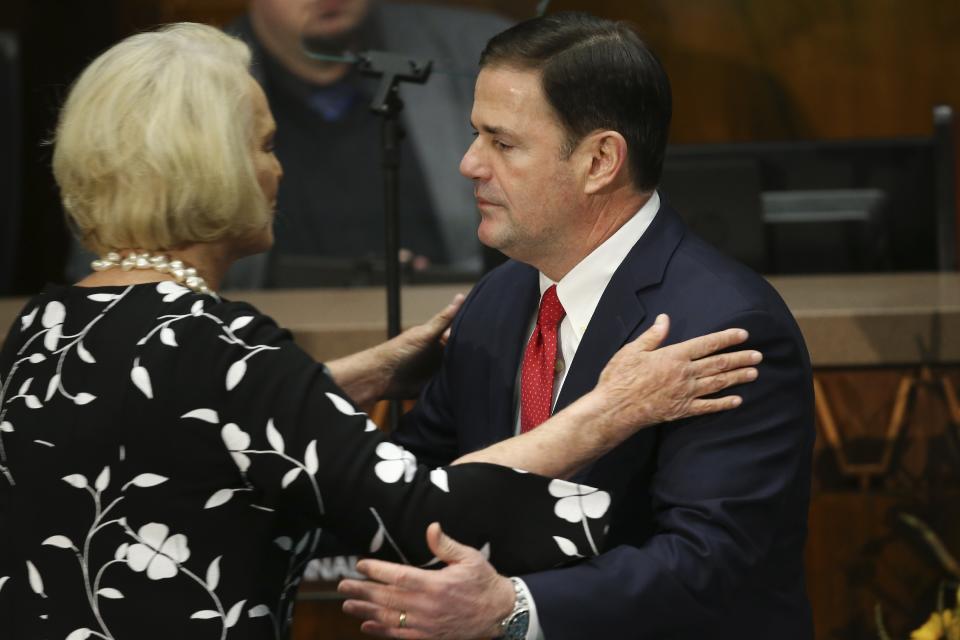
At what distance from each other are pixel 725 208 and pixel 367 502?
1839mm

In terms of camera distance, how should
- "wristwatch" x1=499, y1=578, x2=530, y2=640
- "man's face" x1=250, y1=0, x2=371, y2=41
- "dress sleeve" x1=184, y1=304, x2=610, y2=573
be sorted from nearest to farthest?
"dress sleeve" x1=184, y1=304, x2=610, y2=573, "wristwatch" x1=499, y1=578, x2=530, y2=640, "man's face" x1=250, y1=0, x2=371, y2=41

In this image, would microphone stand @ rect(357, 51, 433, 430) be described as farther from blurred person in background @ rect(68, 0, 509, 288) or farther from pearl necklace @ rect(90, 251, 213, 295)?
blurred person in background @ rect(68, 0, 509, 288)

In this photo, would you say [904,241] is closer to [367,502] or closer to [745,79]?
[745,79]

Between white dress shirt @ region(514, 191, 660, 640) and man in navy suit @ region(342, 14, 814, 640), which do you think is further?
white dress shirt @ region(514, 191, 660, 640)

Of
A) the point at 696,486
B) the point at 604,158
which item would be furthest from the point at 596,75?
the point at 696,486

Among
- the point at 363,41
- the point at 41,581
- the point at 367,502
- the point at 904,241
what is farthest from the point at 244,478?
the point at 363,41

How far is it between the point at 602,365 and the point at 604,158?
27 cm

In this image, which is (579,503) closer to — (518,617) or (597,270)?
(518,617)

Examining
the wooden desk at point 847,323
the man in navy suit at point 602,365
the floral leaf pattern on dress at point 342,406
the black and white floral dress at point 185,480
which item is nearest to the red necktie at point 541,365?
the man in navy suit at point 602,365

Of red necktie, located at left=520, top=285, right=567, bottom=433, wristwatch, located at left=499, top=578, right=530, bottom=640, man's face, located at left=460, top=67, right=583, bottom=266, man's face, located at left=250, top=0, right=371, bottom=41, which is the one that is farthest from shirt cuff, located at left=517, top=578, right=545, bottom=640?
man's face, located at left=250, top=0, right=371, bottom=41

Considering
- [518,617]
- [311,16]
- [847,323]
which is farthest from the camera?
[311,16]

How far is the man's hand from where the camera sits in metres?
1.44

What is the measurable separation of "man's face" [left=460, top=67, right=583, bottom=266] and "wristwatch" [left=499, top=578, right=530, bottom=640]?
487mm

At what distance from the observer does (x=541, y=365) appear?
1.79 meters
